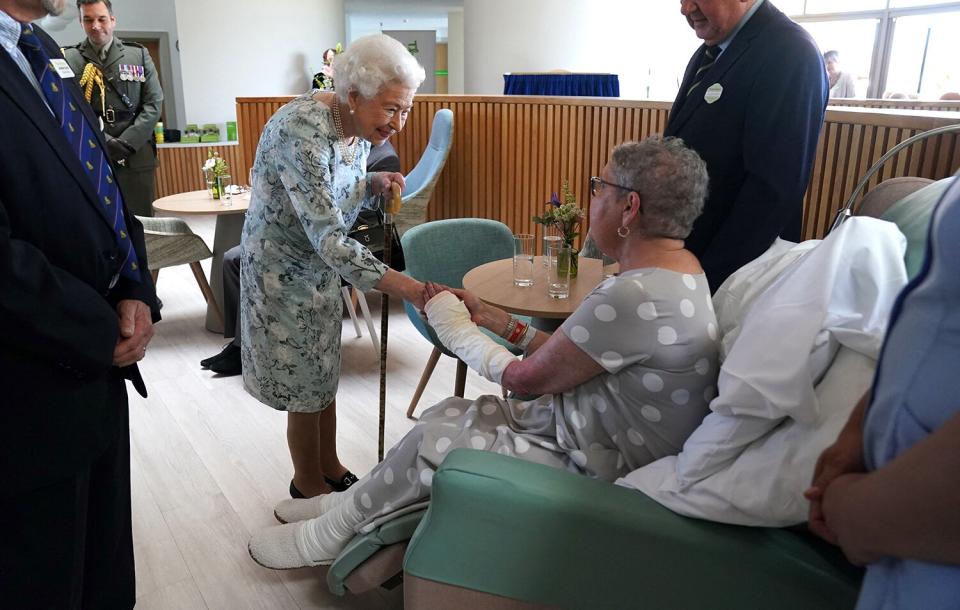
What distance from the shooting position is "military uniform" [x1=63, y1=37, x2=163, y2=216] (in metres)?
5.20

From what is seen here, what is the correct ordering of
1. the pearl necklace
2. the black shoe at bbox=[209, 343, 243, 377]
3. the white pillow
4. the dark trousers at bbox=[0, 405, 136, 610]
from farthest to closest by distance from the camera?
the black shoe at bbox=[209, 343, 243, 377]
the pearl necklace
the dark trousers at bbox=[0, 405, 136, 610]
the white pillow

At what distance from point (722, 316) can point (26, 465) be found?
1.57m

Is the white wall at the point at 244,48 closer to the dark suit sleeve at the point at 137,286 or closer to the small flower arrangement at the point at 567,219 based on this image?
the small flower arrangement at the point at 567,219

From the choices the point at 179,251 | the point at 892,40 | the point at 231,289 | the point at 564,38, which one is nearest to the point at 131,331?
the point at 231,289

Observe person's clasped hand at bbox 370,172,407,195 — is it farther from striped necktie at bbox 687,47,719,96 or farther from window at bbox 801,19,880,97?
window at bbox 801,19,880,97

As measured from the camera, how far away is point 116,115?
5320 mm

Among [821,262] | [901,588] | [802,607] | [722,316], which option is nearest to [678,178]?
[722,316]

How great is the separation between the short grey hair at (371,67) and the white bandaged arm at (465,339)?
65 cm

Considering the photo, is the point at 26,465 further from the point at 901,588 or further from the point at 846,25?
the point at 846,25

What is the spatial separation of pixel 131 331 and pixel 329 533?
0.78 metres

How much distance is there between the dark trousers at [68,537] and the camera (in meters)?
1.48

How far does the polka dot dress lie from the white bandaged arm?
0.17m

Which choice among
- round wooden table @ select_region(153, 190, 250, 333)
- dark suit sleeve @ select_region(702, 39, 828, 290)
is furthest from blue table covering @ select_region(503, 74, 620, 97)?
dark suit sleeve @ select_region(702, 39, 828, 290)

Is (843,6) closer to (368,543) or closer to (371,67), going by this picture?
(371,67)
